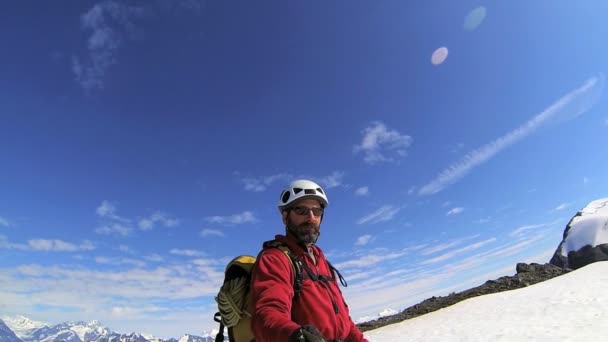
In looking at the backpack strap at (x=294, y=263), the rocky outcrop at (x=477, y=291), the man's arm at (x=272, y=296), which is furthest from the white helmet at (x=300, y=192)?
the rocky outcrop at (x=477, y=291)

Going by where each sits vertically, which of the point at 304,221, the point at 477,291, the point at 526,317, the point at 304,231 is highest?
the point at 304,221

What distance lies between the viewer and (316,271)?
4512mm

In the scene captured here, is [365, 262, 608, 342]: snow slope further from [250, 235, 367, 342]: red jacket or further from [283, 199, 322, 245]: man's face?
[283, 199, 322, 245]: man's face

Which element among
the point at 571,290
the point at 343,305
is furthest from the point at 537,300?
the point at 343,305

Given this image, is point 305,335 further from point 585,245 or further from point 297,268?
point 585,245

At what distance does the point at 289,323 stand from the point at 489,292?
4079 cm

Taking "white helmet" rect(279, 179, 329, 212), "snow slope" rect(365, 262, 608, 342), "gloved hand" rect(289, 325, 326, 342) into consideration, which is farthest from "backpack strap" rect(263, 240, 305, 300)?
"snow slope" rect(365, 262, 608, 342)

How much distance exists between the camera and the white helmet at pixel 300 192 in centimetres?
488

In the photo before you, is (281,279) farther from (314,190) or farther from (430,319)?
(430,319)

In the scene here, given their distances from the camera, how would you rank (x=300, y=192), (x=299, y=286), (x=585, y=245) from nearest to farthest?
(x=299, y=286) → (x=300, y=192) → (x=585, y=245)

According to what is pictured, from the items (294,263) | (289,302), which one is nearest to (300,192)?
(294,263)

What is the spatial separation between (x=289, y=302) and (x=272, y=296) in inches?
9.0

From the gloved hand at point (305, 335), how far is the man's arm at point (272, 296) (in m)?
0.07

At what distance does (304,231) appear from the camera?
4684 millimetres
